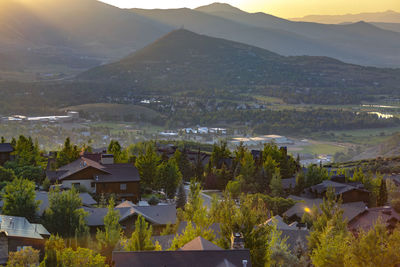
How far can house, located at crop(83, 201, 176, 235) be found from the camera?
4241 centimetres

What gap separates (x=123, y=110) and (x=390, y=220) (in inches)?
6087

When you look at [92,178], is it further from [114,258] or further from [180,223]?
[114,258]

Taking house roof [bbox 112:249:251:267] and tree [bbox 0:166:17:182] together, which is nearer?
house roof [bbox 112:249:251:267]

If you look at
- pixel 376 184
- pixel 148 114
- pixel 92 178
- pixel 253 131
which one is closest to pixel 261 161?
pixel 376 184

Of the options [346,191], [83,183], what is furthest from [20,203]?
[346,191]

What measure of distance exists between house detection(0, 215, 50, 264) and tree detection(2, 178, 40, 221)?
12.5 ft

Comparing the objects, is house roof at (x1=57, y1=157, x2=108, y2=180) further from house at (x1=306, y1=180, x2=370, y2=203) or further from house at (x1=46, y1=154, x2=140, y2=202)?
house at (x1=306, y1=180, x2=370, y2=203)

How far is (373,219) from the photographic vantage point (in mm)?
47000

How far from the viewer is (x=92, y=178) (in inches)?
2190

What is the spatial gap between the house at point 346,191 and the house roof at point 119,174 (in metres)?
18.4

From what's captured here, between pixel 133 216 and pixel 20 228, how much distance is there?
9.64 m

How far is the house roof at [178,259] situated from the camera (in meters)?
25.0

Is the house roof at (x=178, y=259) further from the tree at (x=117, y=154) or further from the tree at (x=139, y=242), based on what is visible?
the tree at (x=117, y=154)

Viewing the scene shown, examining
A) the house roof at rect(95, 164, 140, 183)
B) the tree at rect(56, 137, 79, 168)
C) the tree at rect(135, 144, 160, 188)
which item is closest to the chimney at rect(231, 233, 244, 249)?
the house roof at rect(95, 164, 140, 183)
